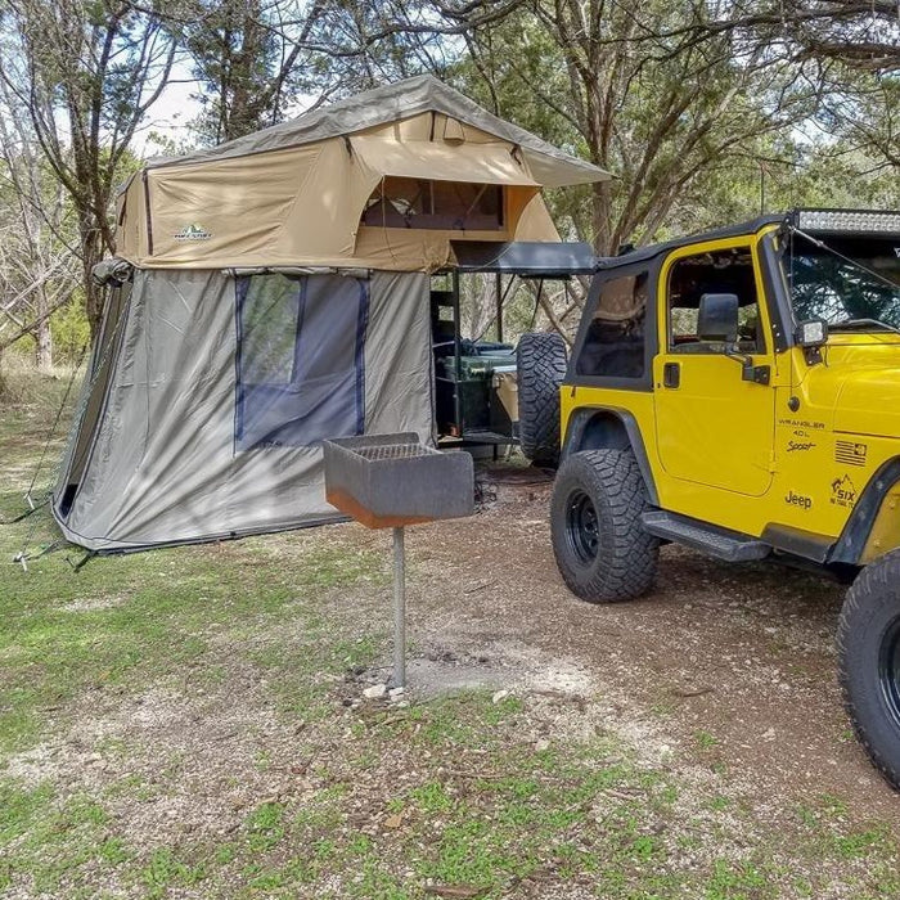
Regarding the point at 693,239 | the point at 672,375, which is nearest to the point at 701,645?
the point at 672,375

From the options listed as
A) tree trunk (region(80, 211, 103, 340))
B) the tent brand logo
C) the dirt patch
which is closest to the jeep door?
the dirt patch

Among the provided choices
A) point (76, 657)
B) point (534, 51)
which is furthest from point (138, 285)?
point (534, 51)

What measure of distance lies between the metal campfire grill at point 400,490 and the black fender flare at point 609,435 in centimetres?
131

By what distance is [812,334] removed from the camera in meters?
3.20

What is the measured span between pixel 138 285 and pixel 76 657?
9.99 ft

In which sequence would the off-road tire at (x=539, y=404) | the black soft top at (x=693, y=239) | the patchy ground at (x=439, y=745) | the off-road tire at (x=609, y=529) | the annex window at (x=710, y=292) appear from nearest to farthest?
the patchy ground at (x=439, y=745), the black soft top at (x=693, y=239), the annex window at (x=710, y=292), the off-road tire at (x=609, y=529), the off-road tire at (x=539, y=404)

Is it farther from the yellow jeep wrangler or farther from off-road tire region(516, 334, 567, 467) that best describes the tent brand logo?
the yellow jeep wrangler

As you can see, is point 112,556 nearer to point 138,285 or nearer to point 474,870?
point 138,285

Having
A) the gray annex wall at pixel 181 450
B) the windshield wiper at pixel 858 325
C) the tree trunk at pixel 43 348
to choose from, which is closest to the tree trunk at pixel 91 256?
the gray annex wall at pixel 181 450

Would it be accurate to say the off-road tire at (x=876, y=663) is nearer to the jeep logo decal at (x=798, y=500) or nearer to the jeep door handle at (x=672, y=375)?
the jeep logo decal at (x=798, y=500)

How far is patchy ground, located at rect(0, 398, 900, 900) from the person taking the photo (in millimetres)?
2490

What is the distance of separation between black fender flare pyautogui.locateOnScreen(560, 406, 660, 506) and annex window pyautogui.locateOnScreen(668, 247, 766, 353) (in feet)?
1.72

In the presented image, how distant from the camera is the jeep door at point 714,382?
11.4 feet

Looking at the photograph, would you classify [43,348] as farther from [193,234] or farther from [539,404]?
[539,404]
